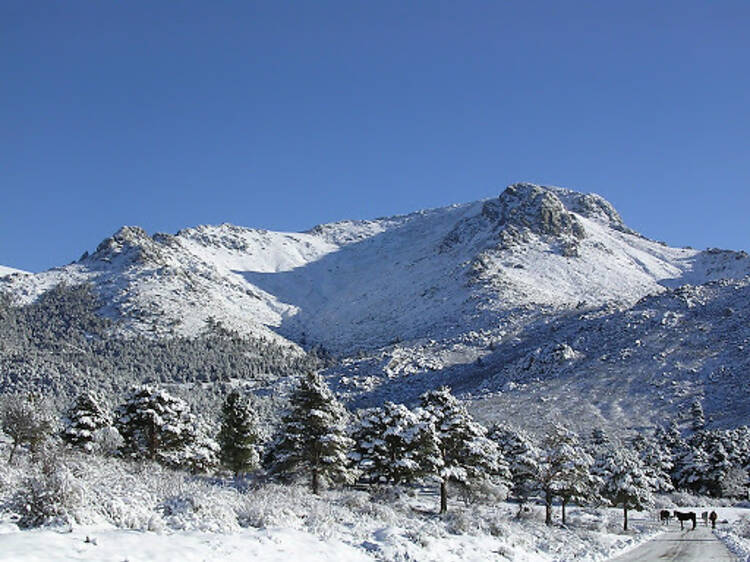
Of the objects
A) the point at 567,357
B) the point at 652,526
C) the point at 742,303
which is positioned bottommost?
the point at 652,526

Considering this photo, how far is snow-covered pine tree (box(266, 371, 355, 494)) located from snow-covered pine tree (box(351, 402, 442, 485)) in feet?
11.8

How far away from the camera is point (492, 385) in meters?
183

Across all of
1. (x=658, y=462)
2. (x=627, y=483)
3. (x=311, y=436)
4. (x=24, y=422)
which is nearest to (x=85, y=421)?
(x=24, y=422)

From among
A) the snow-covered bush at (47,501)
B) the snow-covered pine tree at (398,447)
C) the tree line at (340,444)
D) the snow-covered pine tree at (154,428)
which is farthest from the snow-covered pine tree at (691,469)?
the snow-covered bush at (47,501)

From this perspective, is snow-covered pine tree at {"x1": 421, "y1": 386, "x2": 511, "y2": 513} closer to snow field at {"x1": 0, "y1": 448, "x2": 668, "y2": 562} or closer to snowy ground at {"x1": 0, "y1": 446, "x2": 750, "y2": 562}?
snowy ground at {"x1": 0, "y1": 446, "x2": 750, "y2": 562}

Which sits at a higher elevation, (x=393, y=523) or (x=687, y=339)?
(x=687, y=339)

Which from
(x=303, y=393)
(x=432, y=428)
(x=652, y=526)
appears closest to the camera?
(x=432, y=428)

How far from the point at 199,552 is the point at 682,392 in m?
150

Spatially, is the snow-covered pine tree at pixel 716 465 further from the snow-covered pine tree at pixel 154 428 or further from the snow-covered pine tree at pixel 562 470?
the snow-covered pine tree at pixel 154 428

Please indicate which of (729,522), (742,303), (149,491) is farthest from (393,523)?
(742,303)

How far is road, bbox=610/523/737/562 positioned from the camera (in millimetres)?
27250

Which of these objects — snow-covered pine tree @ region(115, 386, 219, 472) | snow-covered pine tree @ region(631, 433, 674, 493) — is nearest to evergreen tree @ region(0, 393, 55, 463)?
snow-covered pine tree @ region(115, 386, 219, 472)

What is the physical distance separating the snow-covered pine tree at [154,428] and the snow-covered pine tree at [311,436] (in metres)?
10.8

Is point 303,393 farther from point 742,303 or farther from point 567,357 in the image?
point 742,303
